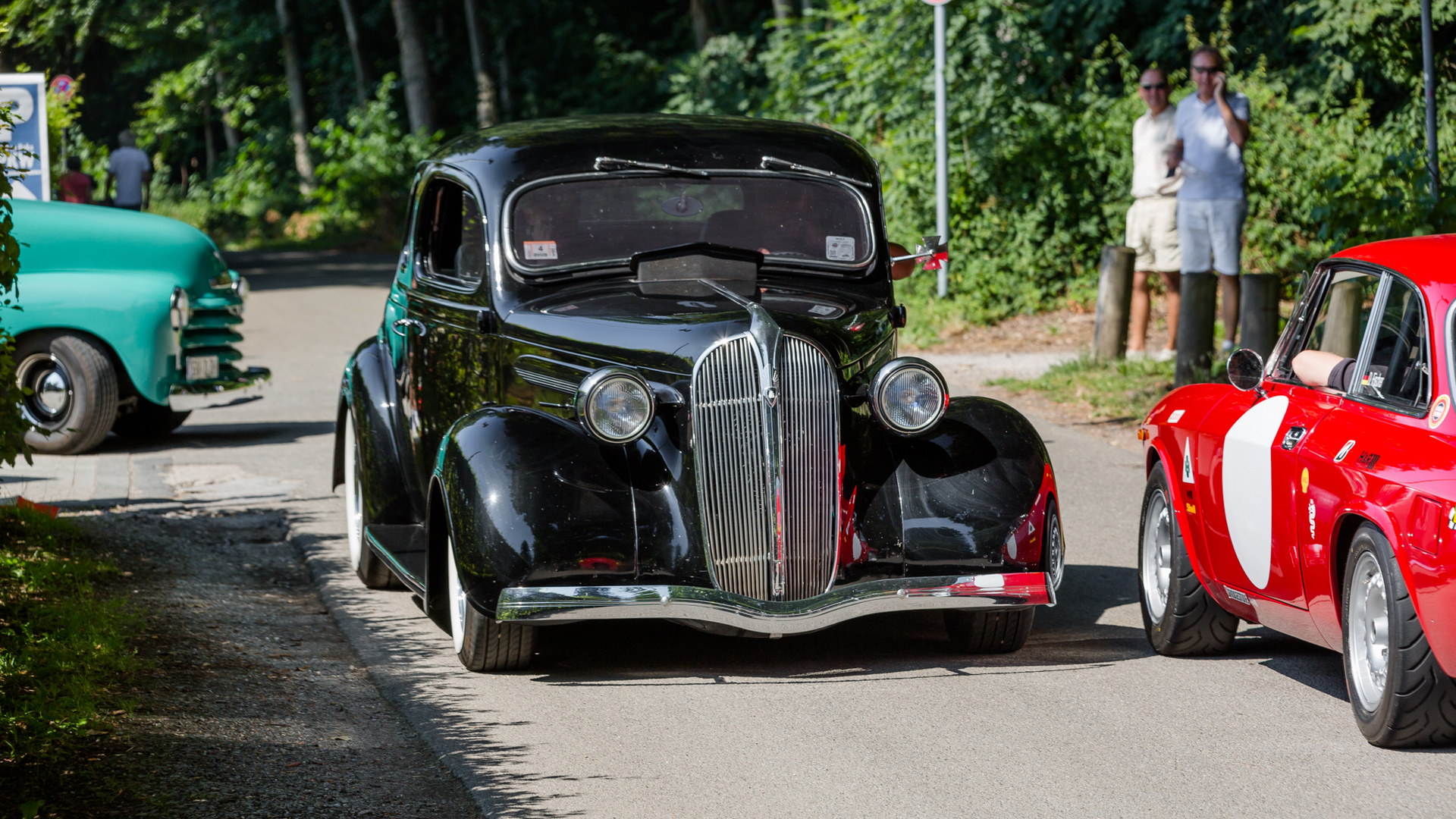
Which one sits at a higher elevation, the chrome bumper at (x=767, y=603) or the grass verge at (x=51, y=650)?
the chrome bumper at (x=767, y=603)

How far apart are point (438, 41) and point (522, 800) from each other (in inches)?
1470

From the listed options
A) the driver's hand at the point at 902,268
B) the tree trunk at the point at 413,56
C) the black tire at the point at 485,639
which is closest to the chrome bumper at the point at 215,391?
the black tire at the point at 485,639

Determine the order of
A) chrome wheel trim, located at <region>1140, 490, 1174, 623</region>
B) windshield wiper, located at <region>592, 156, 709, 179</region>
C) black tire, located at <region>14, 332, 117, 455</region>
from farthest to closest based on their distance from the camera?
black tire, located at <region>14, 332, 117, 455</region> → windshield wiper, located at <region>592, 156, 709, 179</region> → chrome wheel trim, located at <region>1140, 490, 1174, 623</region>

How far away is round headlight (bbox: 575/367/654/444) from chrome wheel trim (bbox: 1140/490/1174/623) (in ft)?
6.39

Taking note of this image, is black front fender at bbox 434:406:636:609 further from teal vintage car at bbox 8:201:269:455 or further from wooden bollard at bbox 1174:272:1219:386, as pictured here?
wooden bollard at bbox 1174:272:1219:386

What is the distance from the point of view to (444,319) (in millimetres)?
6770

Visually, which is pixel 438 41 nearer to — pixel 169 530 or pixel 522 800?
pixel 169 530

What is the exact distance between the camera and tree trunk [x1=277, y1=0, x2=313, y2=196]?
128 feet

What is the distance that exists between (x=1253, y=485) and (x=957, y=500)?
99 centimetres

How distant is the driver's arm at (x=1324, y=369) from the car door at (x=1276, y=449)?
0.03m

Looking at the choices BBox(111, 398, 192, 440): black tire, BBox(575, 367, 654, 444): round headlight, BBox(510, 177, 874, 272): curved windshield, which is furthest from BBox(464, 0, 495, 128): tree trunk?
BBox(575, 367, 654, 444): round headlight

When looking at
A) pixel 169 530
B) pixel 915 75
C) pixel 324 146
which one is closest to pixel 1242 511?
pixel 169 530

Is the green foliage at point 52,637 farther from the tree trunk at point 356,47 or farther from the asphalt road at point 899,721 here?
the tree trunk at point 356,47

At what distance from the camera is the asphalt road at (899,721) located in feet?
14.4
